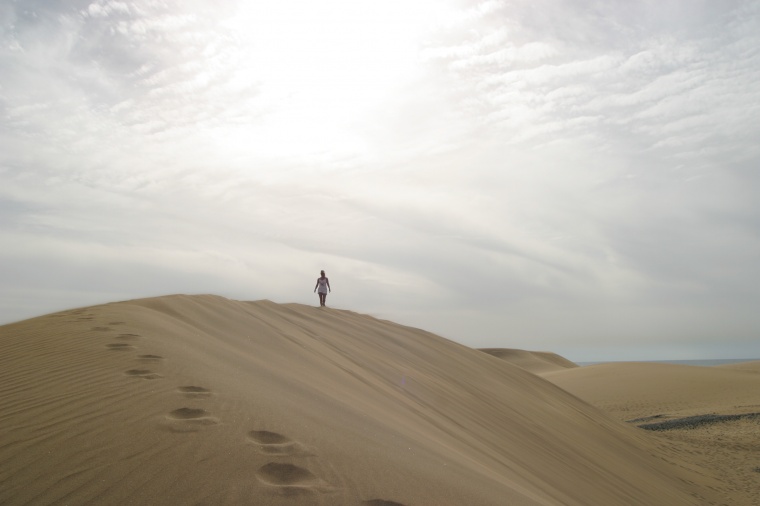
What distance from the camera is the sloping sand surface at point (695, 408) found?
39.0 ft

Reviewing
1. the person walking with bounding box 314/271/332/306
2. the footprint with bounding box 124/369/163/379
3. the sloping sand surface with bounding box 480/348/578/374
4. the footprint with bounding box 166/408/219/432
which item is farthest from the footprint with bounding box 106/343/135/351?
the sloping sand surface with bounding box 480/348/578/374

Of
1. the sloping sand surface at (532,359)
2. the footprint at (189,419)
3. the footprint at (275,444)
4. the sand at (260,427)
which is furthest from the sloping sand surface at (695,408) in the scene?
the sloping sand surface at (532,359)

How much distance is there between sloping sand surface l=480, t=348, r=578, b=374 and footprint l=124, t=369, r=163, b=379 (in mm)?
44255

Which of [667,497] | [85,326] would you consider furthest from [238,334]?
[667,497]

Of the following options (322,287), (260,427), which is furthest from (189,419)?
(322,287)

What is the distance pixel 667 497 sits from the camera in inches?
350

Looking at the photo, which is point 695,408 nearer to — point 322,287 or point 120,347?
point 322,287

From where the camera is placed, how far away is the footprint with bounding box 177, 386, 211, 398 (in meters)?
4.06

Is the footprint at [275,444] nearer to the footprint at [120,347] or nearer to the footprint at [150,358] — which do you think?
the footprint at [150,358]

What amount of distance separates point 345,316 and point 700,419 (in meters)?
12.1

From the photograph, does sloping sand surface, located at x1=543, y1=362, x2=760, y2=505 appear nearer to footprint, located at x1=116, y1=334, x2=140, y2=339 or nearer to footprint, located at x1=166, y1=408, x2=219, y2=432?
footprint, located at x1=166, y1=408, x2=219, y2=432

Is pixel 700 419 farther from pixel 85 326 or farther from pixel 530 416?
pixel 85 326

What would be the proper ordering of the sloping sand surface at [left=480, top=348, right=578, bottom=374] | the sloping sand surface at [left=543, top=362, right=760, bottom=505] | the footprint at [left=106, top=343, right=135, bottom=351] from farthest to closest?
1. the sloping sand surface at [left=480, top=348, right=578, bottom=374]
2. the sloping sand surface at [left=543, top=362, right=760, bottom=505]
3. the footprint at [left=106, top=343, right=135, bottom=351]

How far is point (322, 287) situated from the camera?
50.7ft
